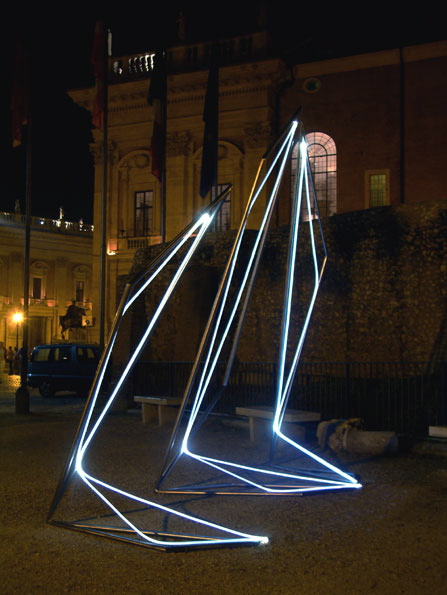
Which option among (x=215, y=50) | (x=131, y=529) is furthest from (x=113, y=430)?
(x=215, y=50)

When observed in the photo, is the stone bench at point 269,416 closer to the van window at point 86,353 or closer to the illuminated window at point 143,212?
the van window at point 86,353

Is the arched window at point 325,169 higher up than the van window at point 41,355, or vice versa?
the arched window at point 325,169

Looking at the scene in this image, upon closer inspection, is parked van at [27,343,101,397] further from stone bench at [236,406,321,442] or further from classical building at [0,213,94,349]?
classical building at [0,213,94,349]

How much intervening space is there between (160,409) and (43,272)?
50810 millimetres

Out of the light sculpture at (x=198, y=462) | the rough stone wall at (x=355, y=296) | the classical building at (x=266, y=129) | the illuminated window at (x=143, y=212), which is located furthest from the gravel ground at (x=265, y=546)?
the illuminated window at (x=143, y=212)

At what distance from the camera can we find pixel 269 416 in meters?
11.8

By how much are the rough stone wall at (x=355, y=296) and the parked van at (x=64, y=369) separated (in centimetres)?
607

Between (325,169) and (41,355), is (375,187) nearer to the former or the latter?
(325,169)

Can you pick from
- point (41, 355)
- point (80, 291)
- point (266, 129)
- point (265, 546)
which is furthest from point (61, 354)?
point (80, 291)

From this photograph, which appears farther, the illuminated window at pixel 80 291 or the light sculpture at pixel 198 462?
the illuminated window at pixel 80 291

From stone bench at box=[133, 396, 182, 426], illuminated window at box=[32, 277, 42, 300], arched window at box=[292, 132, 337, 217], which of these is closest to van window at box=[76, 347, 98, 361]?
stone bench at box=[133, 396, 182, 426]

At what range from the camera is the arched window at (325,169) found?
3488 cm

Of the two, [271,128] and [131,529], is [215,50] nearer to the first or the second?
[271,128]

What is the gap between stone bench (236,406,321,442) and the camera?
37.6 feet
